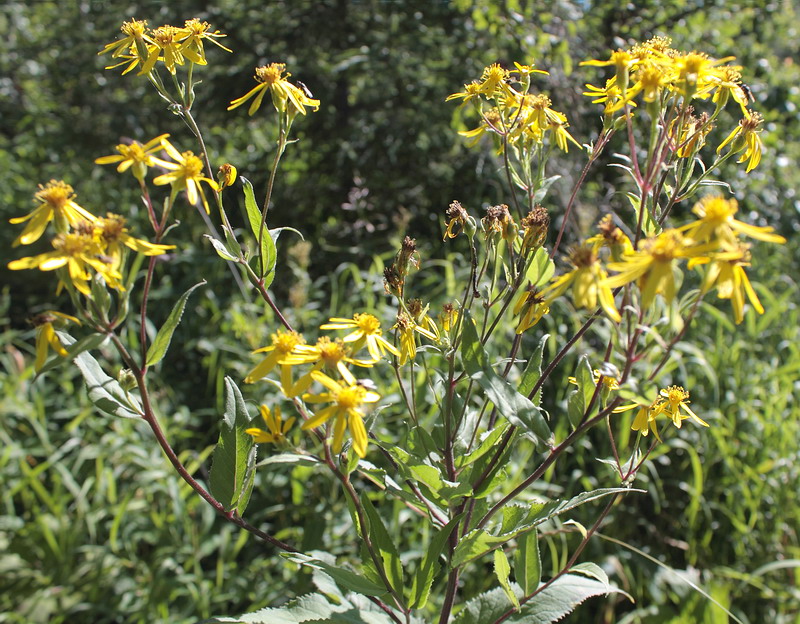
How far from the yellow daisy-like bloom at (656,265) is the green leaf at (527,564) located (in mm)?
742

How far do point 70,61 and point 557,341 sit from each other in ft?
17.0

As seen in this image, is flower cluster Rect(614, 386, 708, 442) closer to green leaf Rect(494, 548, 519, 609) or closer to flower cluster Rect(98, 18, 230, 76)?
green leaf Rect(494, 548, 519, 609)

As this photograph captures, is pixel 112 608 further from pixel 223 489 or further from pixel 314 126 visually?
pixel 314 126

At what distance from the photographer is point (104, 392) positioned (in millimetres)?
1251

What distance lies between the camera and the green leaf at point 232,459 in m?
1.38

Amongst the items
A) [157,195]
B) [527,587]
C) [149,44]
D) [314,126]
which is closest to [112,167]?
A: [157,195]

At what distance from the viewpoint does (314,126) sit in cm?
549

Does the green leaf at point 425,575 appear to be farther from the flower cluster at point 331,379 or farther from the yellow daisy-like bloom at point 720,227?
the yellow daisy-like bloom at point 720,227

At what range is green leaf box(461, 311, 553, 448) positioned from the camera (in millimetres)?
1195

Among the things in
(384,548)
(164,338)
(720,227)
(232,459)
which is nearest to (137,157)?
(164,338)

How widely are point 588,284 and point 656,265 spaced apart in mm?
99

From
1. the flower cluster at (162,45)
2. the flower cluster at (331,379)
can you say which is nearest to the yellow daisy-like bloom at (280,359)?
the flower cluster at (331,379)

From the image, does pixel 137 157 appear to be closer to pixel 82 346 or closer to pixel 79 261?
pixel 79 261

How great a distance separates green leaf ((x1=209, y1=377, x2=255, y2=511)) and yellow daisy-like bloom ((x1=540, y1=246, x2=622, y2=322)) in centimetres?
69
